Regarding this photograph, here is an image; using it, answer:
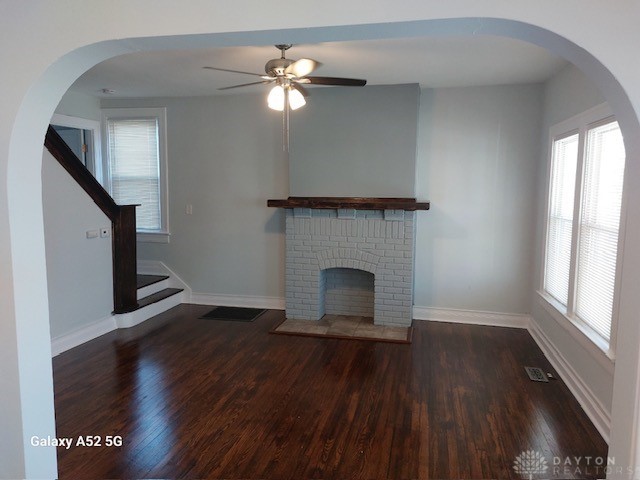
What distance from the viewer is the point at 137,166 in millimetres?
5766

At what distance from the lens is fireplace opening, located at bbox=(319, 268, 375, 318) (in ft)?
17.3

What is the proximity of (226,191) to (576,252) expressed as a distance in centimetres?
380

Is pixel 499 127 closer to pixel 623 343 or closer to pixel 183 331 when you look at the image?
pixel 623 343

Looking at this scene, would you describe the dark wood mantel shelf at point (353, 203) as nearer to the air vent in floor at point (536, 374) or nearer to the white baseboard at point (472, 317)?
the white baseboard at point (472, 317)

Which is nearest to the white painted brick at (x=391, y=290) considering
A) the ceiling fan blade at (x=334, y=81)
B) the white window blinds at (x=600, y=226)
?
the white window blinds at (x=600, y=226)

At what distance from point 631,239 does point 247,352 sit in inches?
128

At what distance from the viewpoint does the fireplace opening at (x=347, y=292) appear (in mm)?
5266

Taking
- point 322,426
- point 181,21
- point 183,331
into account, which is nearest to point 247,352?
point 183,331

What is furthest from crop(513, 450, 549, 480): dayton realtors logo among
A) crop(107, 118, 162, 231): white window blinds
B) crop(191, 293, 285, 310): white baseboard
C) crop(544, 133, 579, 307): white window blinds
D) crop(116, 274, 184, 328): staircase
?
crop(107, 118, 162, 231): white window blinds

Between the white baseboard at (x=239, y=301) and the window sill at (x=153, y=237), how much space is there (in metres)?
0.80

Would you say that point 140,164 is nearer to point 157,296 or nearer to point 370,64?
point 157,296

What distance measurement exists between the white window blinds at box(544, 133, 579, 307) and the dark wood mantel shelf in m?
1.17

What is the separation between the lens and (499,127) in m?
4.78

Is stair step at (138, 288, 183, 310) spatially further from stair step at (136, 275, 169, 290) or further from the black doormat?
the black doormat
